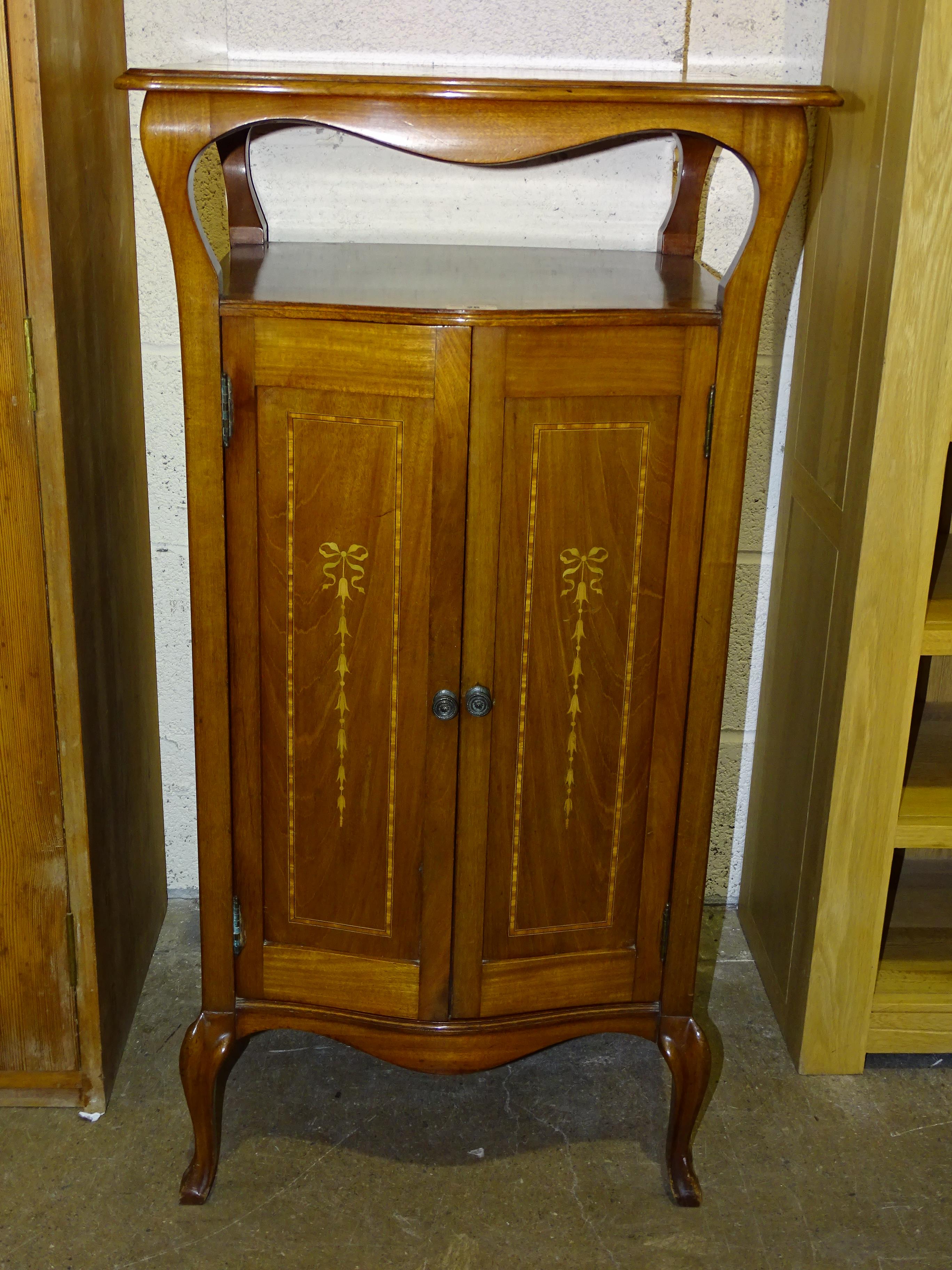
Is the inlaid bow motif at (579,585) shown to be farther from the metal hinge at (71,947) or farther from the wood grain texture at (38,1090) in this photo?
the wood grain texture at (38,1090)

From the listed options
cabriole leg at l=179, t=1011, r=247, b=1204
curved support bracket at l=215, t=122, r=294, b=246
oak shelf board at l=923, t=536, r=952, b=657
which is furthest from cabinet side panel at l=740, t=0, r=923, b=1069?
cabriole leg at l=179, t=1011, r=247, b=1204

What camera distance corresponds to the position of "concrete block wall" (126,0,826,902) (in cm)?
235

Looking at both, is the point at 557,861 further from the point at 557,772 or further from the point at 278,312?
the point at 278,312

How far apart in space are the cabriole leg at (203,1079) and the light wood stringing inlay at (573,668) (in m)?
0.49

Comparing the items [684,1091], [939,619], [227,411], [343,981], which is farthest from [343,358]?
[684,1091]

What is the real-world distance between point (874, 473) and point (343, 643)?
0.91 meters

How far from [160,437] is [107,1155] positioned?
51.4 inches

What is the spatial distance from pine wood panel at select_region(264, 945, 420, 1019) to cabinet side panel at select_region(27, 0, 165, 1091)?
0.39 metres

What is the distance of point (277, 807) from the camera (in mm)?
2045

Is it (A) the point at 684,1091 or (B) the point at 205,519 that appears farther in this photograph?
(A) the point at 684,1091

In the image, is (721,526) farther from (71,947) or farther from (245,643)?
(71,947)

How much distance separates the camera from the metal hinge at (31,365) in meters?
1.97

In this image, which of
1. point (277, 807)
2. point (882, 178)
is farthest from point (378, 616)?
point (882, 178)

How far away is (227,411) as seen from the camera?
1813 millimetres
